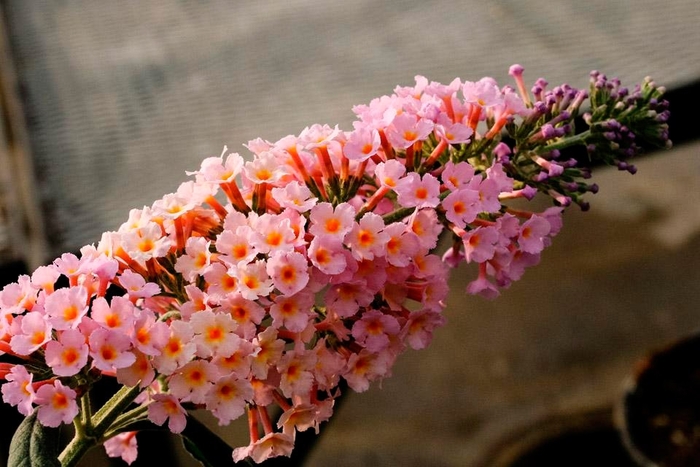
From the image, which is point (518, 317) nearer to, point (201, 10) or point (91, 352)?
point (201, 10)

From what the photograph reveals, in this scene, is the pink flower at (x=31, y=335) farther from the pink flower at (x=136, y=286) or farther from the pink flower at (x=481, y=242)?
the pink flower at (x=481, y=242)

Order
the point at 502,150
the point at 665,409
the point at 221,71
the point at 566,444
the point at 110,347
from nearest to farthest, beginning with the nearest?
the point at 110,347 < the point at 502,150 < the point at 221,71 < the point at 665,409 < the point at 566,444

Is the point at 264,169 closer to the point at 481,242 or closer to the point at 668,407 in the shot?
the point at 481,242

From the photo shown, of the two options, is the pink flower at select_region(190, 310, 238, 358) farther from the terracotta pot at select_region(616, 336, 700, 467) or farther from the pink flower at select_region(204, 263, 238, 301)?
the terracotta pot at select_region(616, 336, 700, 467)

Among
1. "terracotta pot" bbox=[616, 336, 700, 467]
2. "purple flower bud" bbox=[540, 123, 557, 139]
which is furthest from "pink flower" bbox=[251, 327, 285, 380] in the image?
"terracotta pot" bbox=[616, 336, 700, 467]

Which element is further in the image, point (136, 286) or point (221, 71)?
point (221, 71)

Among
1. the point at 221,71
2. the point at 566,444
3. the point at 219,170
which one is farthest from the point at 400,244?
the point at 566,444
